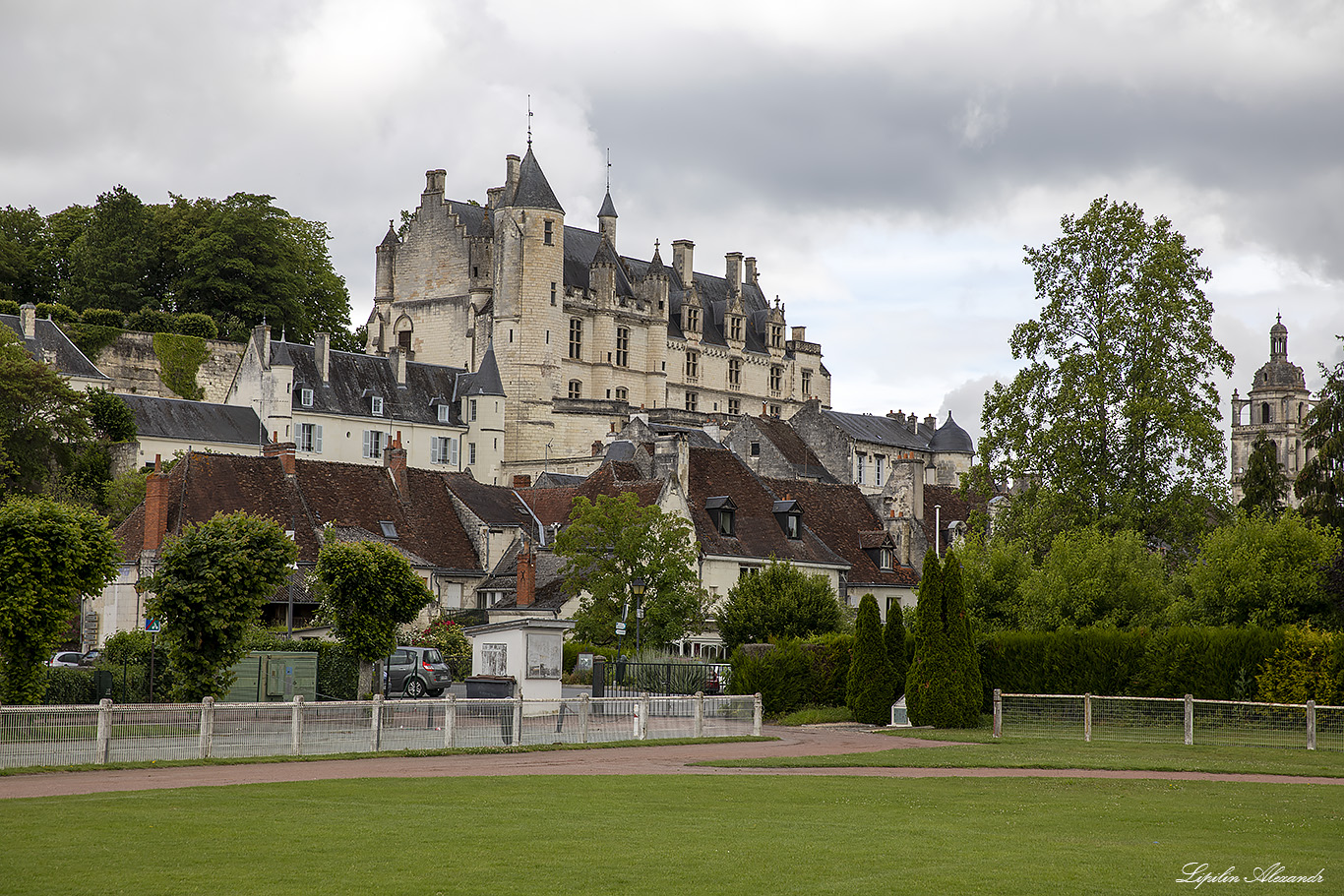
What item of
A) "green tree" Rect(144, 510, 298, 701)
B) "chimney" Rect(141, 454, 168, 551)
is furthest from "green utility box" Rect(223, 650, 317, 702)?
"chimney" Rect(141, 454, 168, 551)

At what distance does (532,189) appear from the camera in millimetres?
98625

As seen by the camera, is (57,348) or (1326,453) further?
(57,348)

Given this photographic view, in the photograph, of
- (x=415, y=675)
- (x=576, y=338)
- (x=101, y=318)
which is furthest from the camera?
(x=576, y=338)

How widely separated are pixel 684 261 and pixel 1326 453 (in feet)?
240

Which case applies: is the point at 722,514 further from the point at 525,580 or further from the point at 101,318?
the point at 101,318

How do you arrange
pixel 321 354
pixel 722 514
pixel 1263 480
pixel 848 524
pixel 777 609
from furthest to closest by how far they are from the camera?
pixel 321 354, pixel 848 524, pixel 1263 480, pixel 722 514, pixel 777 609

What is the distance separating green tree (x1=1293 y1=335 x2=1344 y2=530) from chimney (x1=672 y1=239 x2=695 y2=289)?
231 ft

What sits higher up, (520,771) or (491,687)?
(491,687)

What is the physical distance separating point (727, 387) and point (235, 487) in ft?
227

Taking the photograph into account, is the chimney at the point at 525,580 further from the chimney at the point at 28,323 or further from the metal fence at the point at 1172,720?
the chimney at the point at 28,323

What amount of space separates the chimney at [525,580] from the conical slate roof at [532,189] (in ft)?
171

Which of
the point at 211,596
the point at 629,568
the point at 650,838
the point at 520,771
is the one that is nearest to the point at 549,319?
the point at 629,568

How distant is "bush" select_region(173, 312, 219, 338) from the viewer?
87750 mm

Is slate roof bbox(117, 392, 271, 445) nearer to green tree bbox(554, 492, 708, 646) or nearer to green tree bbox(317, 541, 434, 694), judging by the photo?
green tree bbox(554, 492, 708, 646)
